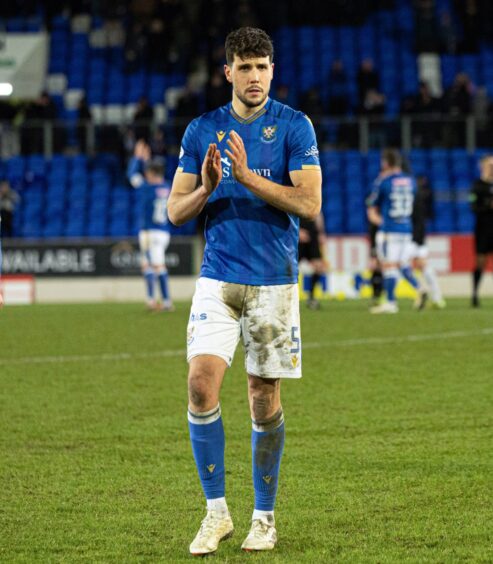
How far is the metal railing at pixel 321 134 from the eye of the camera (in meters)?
23.3

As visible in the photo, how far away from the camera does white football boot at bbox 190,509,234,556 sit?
14.5ft

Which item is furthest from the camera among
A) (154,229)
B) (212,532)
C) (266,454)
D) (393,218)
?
(154,229)

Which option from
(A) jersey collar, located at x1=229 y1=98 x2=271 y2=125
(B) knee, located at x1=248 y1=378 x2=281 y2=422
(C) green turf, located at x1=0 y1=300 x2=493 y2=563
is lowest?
(C) green turf, located at x1=0 y1=300 x2=493 y2=563

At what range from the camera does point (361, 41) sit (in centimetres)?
2808

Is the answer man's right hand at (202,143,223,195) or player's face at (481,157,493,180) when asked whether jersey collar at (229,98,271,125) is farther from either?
player's face at (481,157,493,180)

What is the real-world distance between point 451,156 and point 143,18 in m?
8.28

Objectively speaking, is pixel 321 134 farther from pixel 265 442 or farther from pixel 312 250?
pixel 265 442

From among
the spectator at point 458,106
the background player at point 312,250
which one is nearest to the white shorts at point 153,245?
the background player at point 312,250

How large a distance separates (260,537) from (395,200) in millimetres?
12609

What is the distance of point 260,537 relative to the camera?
178 inches

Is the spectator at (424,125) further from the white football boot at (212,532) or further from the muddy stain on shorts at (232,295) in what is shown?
the white football boot at (212,532)

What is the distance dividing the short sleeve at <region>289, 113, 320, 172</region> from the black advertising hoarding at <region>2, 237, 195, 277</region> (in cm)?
1771

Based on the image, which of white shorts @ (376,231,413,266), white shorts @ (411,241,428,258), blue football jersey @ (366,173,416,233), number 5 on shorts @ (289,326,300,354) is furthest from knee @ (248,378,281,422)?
white shorts @ (411,241,428,258)

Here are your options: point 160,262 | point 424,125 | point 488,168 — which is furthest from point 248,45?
point 424,125
